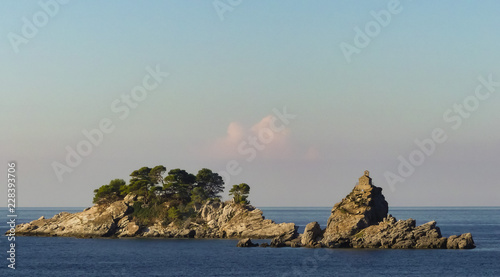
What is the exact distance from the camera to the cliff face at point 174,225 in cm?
16225

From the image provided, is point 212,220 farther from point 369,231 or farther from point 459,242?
point 459,242

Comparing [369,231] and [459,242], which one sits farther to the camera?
[369,231]

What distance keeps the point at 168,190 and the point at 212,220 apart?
18933 mm

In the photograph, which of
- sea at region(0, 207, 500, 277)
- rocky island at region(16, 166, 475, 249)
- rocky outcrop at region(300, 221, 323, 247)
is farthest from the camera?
rocky outcrop at region(300, 221, 323, 247)

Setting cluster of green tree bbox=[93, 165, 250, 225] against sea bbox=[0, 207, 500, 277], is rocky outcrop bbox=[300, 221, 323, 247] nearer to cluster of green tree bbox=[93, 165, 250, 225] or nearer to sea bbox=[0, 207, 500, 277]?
sea bbox=[0, 207, 500, 277]

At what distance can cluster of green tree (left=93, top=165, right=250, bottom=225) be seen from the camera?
172 meters

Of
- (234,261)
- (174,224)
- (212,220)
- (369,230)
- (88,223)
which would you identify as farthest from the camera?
(88,223)

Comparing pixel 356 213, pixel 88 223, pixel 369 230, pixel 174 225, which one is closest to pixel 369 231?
pixel 369 230

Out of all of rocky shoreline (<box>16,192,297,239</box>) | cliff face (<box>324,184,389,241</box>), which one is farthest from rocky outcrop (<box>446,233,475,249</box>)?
rocky shoreline (<box>16,192,297,239</box>)

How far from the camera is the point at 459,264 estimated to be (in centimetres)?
11419

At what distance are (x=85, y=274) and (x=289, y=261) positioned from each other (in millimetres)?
34971

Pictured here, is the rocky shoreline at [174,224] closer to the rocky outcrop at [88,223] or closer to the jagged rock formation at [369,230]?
the rocky outcrop at [88,223]

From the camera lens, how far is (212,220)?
552ft

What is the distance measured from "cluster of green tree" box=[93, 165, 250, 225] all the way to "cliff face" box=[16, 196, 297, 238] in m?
2.59
